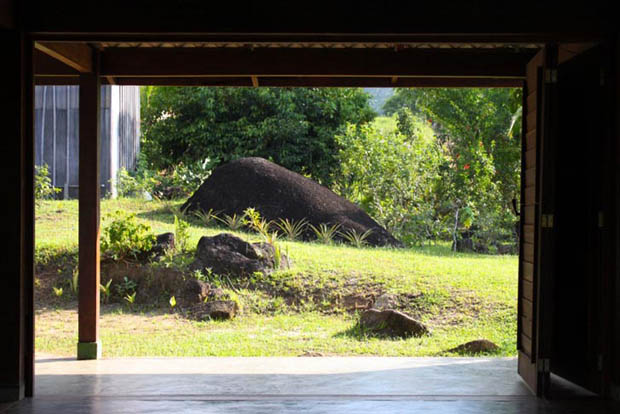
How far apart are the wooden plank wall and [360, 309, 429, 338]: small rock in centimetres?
249

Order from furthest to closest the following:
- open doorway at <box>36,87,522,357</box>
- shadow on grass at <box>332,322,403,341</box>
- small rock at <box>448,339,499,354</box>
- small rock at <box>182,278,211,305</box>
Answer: small rock at <box>182,278,211,305</box> → open doorway at <box>36,87,522,357</box> → shadow on grass at <box>332,322,403,341</box> → small rock at <box>448,339,499,354</box>

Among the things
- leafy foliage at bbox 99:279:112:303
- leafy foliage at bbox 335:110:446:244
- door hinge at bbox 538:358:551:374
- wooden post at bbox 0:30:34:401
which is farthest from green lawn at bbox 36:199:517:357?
wooden post at bbox 0:30:34:401

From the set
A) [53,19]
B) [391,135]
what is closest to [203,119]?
[391,135]

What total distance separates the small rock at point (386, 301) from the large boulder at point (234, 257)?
149 centimetres

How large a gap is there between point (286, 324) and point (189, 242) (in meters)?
2.34

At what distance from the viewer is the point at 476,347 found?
7.77 m

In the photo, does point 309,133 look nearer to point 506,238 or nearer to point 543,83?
point 506,238

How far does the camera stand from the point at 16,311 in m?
4.99

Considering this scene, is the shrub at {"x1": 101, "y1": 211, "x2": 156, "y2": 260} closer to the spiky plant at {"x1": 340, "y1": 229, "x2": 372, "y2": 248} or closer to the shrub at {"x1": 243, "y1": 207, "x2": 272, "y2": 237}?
the shrub at {"x1": 243, "y1": 207, "x2": 272, "y2": 237}

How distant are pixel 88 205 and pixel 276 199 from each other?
6068 millimetres

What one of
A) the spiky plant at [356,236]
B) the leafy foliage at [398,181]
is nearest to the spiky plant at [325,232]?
the spiky plant at [356,236]

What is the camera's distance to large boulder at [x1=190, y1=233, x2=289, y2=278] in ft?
33.0

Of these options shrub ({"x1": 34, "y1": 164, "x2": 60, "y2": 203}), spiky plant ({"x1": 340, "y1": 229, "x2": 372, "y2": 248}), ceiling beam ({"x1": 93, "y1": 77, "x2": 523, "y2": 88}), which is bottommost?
spiky plant ({"x1": 340, "y1": 229, "x2": 372, "y2": 248})

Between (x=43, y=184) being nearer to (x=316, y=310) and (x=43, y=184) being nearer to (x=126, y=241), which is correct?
(x=126, y=241)
